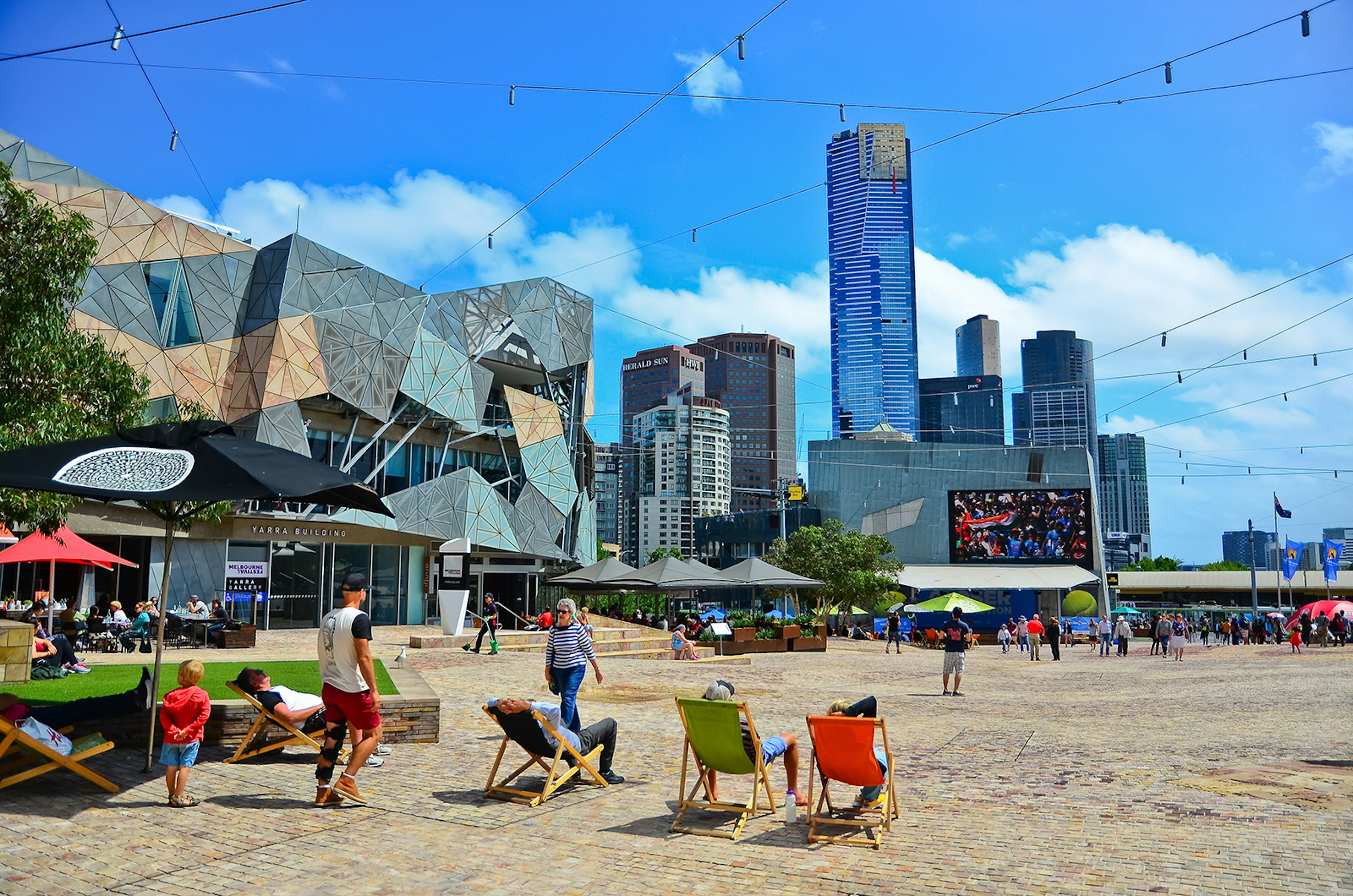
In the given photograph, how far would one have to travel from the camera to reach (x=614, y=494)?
161 m

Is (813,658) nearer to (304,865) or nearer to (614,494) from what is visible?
(304,865)

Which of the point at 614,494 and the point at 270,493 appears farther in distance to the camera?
the point at 614,494

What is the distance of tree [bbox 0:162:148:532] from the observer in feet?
33.9

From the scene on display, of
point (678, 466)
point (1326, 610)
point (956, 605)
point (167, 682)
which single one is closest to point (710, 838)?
point (167, 682)

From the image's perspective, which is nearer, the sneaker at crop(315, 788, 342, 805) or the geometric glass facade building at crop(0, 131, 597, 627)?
the sneaker at crop(315, 788, 342, 805)

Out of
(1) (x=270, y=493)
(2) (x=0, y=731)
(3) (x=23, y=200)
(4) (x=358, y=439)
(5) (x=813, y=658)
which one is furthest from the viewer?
(4) (x=358, y=439)

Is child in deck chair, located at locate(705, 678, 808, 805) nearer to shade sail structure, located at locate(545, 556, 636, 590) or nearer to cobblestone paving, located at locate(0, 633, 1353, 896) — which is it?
cobblestone paving, located at locate(0, 633, 1353, 896)

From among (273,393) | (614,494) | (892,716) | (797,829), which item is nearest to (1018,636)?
(892,716)

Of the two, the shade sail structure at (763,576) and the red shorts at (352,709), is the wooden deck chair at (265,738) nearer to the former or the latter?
the red shorts at (352,709)

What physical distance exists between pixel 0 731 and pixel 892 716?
33.3ft

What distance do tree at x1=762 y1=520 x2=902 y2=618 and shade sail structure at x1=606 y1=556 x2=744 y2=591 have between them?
15.9 m

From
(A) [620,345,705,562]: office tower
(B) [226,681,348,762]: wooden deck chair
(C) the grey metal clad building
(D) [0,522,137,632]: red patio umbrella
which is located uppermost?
(A) [620,345,705,562]: office tower

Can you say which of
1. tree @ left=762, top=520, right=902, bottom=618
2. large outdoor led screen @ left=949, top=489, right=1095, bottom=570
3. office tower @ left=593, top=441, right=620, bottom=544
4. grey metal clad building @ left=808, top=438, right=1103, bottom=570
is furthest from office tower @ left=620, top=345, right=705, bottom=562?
tree @ left=762, top=520, right=902, bottom=618

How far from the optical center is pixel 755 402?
183 m
